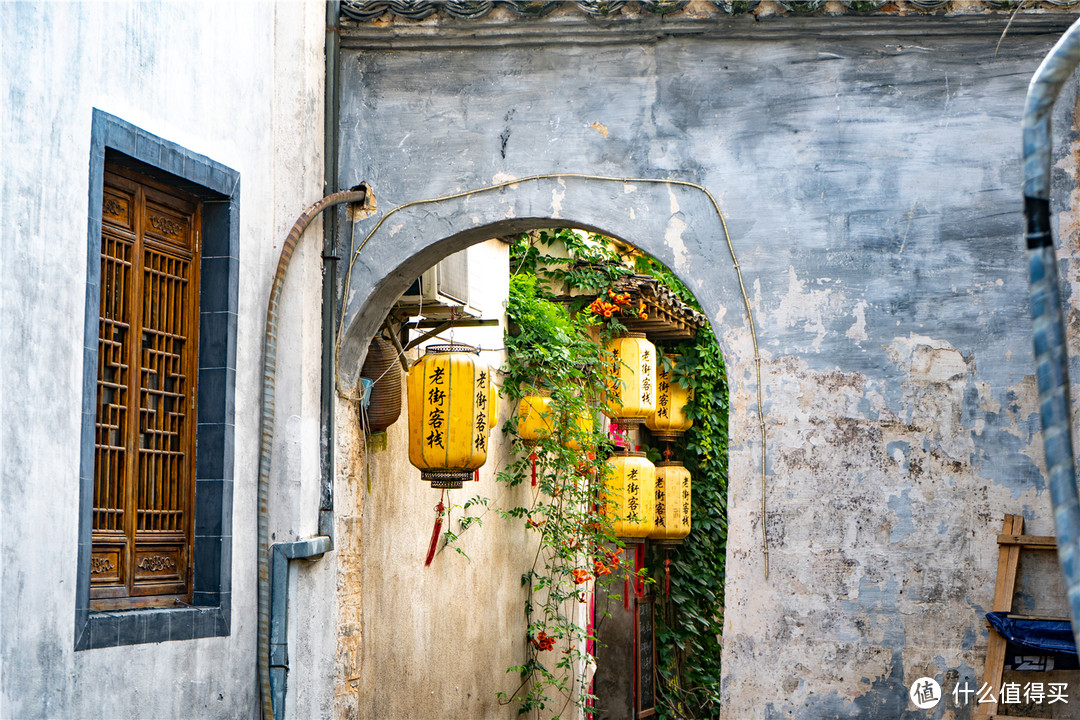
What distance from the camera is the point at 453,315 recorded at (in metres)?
7.67

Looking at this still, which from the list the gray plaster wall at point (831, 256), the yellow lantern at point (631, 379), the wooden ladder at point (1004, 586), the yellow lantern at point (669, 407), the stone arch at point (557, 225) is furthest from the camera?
the yellow lantern at point (669, 407)

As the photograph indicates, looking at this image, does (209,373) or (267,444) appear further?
(267,444)

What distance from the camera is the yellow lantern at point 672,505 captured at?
1065 cm

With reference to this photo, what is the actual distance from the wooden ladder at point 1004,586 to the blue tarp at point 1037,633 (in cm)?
3

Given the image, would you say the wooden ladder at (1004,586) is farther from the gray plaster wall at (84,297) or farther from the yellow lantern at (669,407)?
the yellow lantern at (669,407)

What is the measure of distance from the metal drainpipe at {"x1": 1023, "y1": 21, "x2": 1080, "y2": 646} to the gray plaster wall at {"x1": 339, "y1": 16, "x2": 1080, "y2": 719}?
316cm

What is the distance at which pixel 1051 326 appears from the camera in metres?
2.40

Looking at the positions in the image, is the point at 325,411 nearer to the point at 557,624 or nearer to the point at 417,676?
the point at 417,676

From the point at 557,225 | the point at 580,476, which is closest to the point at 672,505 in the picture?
the point at 580,476

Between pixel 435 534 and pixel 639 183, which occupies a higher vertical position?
pixel 639 183

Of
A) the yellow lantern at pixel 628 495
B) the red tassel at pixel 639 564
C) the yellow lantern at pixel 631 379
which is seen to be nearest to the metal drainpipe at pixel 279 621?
the yellow lantern at pixel 631 379

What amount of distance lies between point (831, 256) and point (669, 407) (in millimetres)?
5782

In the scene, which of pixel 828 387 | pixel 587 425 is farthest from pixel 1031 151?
pixel 587 425

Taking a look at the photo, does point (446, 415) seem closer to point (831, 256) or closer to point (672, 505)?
point (831, 256)
